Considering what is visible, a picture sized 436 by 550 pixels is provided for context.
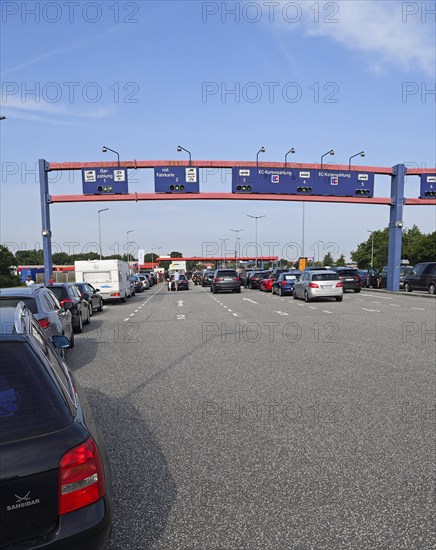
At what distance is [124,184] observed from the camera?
28672 mm

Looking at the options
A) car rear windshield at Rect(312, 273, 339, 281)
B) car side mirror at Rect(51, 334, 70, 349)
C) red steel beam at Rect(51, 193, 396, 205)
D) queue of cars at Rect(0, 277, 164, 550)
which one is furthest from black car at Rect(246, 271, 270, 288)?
queue of cars at Rect(0, 277, 164, 550)

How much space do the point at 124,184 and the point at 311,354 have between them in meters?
22.7

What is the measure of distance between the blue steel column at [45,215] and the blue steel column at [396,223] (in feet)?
75.0

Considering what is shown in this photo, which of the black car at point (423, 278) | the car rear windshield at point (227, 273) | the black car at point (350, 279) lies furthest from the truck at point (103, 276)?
the black car at point (423, 278)

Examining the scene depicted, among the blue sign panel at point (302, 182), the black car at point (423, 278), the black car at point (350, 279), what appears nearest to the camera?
the black car at point (423, 278)

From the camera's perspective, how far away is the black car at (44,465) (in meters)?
1.95

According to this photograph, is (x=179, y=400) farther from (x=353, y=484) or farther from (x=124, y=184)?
(x=124, y=184)

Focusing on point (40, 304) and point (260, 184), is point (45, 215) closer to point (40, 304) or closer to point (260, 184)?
point (260, 184)

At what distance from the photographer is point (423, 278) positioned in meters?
27.6

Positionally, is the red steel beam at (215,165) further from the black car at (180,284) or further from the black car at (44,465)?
the black car at (44,465)

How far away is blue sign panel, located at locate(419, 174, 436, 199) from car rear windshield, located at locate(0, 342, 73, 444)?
108 ft

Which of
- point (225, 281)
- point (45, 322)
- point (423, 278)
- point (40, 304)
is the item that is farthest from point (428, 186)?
point (45, 322)

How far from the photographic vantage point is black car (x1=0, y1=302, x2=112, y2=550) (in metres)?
1.95

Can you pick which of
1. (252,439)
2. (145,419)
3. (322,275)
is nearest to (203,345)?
(145,419)
